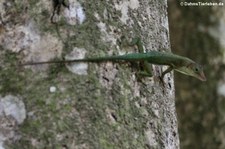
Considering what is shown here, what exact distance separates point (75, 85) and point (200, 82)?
354 centimetres

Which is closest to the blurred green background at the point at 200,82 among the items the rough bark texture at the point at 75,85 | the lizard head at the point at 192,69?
the lizard head at the point at 192,69

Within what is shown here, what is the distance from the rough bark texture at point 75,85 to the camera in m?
1.91

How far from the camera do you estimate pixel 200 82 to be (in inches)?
212

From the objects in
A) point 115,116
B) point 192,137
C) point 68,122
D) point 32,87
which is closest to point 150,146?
point 115,116

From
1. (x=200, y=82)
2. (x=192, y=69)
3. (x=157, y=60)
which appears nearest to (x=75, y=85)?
(x=157, y=60)

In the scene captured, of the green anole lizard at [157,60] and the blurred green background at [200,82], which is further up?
the green anole lizard at [157,60]

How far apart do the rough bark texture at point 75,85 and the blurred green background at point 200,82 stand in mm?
3117

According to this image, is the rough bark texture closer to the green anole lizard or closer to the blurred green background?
the green anole lizard

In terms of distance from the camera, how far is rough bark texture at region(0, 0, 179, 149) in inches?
75.2

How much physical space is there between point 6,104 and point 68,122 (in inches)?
8.7

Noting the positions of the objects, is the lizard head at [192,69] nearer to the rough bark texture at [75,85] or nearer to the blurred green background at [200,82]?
the rough bark texture at [75,85]

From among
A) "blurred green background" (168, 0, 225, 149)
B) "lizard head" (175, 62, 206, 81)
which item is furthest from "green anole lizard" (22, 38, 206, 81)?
"blurred green background" (168, 0, 225, 149)

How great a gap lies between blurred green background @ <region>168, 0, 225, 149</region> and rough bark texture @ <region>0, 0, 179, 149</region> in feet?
10.2

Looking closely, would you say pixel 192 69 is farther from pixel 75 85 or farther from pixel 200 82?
pixel 200 82
